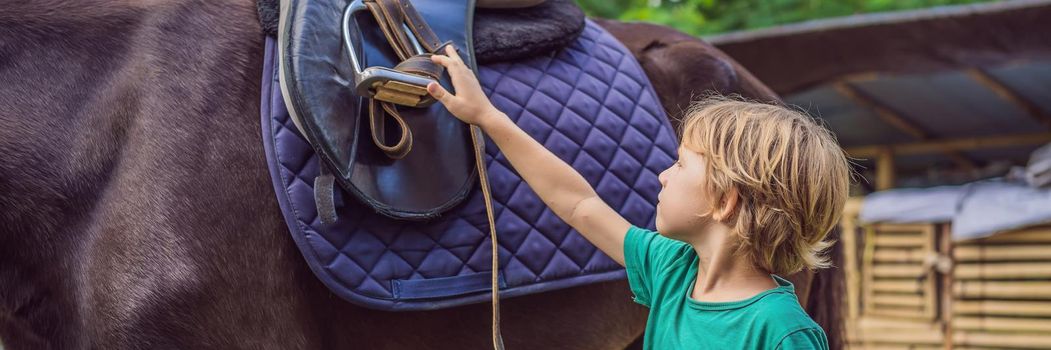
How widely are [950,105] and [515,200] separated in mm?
6411

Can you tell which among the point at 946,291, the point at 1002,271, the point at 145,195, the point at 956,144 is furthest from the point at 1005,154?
the point at 145,195

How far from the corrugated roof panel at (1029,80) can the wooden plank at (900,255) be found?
4.07 ft

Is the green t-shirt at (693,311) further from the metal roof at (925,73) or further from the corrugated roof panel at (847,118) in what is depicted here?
the corrugated roof panel at (847,118)

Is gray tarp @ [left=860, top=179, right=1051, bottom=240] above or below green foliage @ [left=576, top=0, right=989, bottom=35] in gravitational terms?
below

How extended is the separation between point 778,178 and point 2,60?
4.11 ft

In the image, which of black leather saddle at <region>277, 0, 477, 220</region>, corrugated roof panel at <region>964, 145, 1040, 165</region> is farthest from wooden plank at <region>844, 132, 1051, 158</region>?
black leather saddle at <region>277, 0, 477, 220</region>

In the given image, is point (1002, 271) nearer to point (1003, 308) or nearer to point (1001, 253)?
point (1001, 253)

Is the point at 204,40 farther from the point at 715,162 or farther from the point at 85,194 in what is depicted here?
the point at 715,162

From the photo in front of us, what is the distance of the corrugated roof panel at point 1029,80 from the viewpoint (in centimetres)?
612

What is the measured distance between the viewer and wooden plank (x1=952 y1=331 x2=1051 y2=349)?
5.47 meters

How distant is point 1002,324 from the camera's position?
561 centimetres

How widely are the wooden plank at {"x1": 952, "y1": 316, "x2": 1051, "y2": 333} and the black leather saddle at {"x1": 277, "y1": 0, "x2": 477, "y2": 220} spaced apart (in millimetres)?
4813

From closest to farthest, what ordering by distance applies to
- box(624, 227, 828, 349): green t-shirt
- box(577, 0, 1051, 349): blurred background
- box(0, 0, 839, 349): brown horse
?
1. box(624, 227, 828, 349): green t-shirt
2. box(0, 0, 839, 349): brown horse
3. box(577, 0, 1051, 349): blurred background

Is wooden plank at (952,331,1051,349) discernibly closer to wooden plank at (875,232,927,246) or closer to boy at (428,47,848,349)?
wooden plank at (875,232,927,246)
